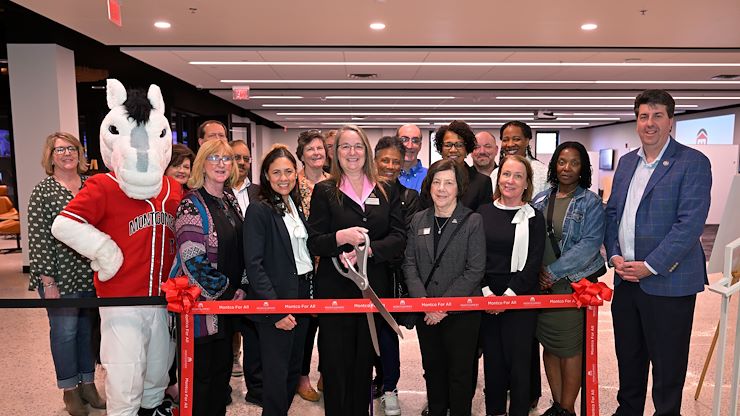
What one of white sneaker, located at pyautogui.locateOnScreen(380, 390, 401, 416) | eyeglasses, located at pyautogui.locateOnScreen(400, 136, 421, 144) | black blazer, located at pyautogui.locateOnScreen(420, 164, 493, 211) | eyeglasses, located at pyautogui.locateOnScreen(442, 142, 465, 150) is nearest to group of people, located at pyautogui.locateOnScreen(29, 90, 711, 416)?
black blazer, located at pyautogui.locateOnScreen(420, 164, 493, 211)

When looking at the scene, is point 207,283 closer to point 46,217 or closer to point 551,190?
point 46,217

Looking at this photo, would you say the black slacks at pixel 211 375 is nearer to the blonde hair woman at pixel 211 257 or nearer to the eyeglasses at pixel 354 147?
the blonde hair woman at pixel 211 257

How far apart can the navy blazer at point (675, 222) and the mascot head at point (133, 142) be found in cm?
259

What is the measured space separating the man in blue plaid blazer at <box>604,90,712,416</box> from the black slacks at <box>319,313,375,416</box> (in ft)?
4.73

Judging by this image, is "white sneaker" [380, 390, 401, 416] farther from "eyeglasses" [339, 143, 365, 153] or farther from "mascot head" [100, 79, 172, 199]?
"mascot head" [100, 79, 172, 199]

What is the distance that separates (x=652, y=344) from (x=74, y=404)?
11.4 feet

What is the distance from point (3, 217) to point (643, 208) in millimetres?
10482

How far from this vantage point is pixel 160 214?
271 cm

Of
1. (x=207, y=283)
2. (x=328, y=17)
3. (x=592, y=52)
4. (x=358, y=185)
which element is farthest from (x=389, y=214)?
(x=592, y=52)

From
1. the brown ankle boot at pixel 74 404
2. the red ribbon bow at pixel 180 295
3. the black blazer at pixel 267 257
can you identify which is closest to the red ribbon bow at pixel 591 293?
the black blazer at pixel 267 257

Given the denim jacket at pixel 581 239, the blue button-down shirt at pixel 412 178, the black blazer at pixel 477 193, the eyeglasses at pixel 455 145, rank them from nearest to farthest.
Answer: the denim jacket at pixel 581 239 → the black blazer at pixel 477 193 → the eyeglasses at pixel 455 145 → the blue button-down shirt at pixel 412 178

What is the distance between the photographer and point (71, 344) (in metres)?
3.22

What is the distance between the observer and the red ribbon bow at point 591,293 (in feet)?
8.28

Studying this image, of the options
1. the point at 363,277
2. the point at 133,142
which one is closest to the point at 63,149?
the point at 133,142
